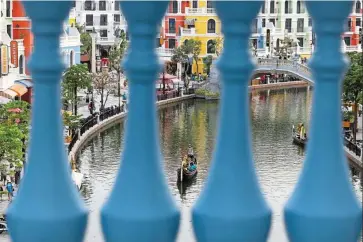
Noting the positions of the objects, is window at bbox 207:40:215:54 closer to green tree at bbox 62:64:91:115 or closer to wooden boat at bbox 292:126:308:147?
green tree at bbox 62:64:91:115

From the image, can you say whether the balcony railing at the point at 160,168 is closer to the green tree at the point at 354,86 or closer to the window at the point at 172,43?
the green tree at the point at 354,86

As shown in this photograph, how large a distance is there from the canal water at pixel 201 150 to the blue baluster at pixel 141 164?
7.35 metres

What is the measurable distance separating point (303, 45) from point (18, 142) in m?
26.9

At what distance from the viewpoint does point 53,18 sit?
3.17 meters

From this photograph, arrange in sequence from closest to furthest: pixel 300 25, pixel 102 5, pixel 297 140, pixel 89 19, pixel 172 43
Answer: pixel 297 140 < pixel 172 43 < pixel 300 25 < pixel 102 5 < pixel 89 19

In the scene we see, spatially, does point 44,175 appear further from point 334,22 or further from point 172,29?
point 172,29

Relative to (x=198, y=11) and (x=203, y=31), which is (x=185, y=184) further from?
(x=198, y=11)

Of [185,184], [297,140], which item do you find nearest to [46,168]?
[185,184]

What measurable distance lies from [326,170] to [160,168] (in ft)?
1.94

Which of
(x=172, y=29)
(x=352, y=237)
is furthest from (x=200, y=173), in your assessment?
(x=172, y=29)

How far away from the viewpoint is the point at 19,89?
2139 cm

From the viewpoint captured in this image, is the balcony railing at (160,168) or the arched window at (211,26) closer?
the balcony railing at (160,168)

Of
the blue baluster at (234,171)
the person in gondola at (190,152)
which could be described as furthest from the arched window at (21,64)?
the blue baluster at (234,171)

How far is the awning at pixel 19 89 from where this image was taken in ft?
69.7
